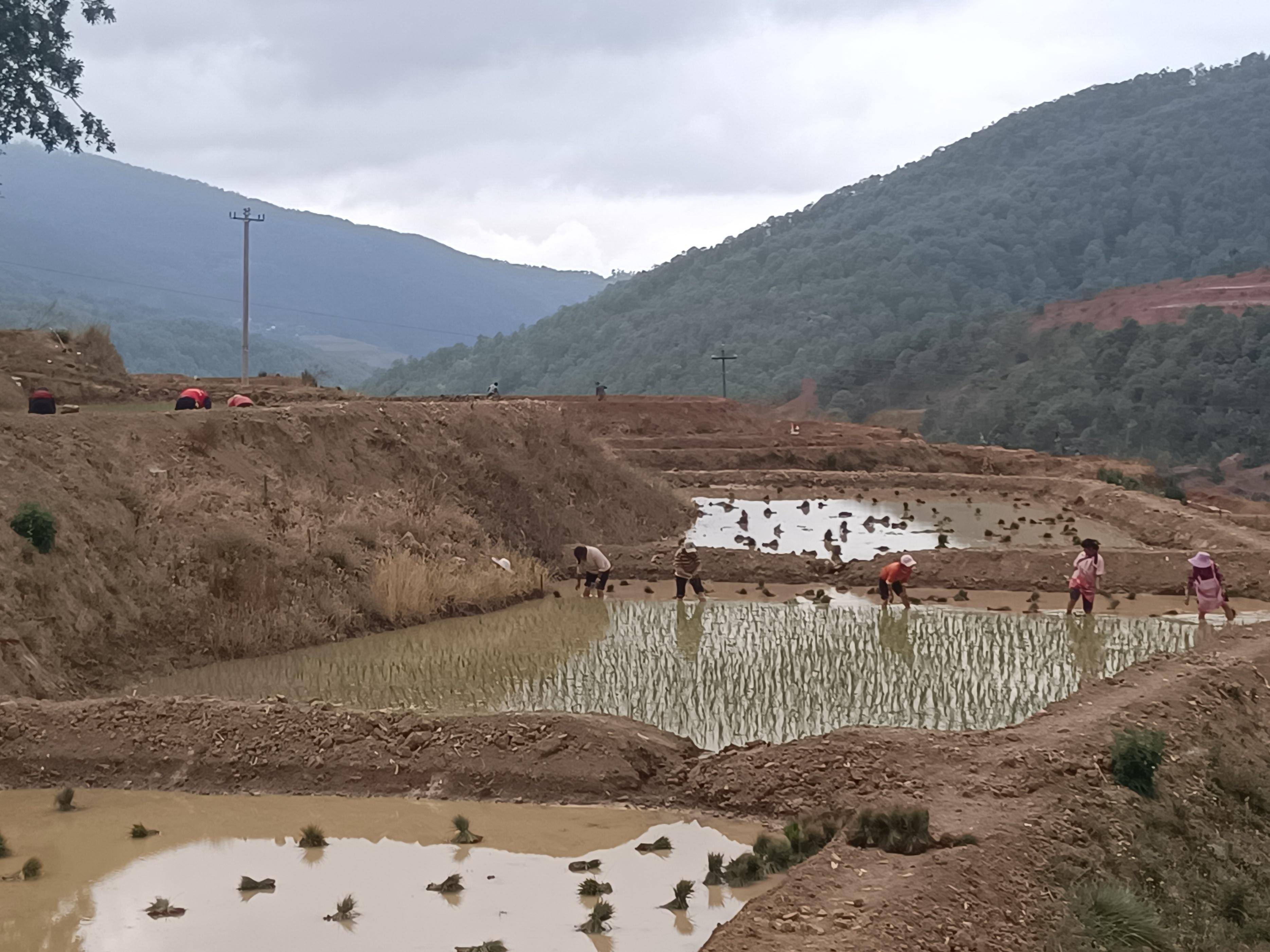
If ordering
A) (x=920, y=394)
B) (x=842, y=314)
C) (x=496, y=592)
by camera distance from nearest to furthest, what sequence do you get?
(x=496, y=592), (x=920, y=394), (x=842, y=314)

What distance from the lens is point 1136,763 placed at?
10547 mm

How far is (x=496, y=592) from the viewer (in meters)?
21.8

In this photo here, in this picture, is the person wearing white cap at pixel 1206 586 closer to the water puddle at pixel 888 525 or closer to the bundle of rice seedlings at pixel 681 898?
the water puddle at pixel 888 525

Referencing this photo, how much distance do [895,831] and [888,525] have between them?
2340cm

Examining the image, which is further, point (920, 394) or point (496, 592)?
point (920, 394)

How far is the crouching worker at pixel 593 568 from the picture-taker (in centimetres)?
2266

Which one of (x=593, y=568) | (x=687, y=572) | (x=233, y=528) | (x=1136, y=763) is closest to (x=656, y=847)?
(x=1136, y=763)

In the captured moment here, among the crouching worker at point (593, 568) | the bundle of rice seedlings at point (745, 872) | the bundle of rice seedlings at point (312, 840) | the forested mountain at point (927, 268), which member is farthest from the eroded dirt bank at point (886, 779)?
the forested mountain at point (927, 268)

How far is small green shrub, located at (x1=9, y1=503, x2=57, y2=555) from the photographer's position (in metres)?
16.7

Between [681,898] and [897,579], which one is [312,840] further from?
[897,579]

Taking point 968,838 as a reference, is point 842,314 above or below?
above

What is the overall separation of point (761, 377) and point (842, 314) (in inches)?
A: 641

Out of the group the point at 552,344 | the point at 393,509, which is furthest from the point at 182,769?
the point at 552,344

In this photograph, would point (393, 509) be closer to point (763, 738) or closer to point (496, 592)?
point (496, 592)
